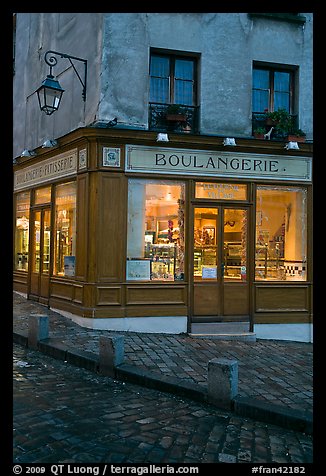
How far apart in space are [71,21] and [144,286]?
→ 264 inches

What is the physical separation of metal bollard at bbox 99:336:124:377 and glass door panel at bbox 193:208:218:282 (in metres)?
3.62

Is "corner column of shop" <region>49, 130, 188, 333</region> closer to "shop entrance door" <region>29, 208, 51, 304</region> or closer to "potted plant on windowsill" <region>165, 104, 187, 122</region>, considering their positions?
"potted plant on windowsill" <region>165, 104, 187, 122</region>

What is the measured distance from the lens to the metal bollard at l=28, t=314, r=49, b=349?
823 centimetres

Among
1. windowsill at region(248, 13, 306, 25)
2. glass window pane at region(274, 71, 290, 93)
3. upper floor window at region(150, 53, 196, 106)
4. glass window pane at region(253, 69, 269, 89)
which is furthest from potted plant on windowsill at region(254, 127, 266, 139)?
windowsill at region(248, 13, 306, 25)

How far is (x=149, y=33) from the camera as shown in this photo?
9859 mm

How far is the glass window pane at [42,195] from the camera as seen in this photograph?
39.5 ft

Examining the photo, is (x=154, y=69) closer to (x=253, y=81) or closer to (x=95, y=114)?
(x=95, y=114)

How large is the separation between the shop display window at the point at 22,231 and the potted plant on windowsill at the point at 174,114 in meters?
5.55

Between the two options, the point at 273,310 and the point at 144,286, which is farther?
the point at 273,310

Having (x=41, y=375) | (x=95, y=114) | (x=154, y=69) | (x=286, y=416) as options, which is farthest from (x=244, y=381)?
(x=154, y=69)

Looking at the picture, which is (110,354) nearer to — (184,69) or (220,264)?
(220,264)

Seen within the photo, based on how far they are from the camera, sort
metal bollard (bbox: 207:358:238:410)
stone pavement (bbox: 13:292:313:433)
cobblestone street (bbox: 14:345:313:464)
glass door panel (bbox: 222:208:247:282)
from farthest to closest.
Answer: glass door panel (bbox: 222:208:247:282), metal bollard (bbox: 207:358:238:410), stone pavement (bbox: 13:292:313:433), cobblestone street (bbox: 14:345:313:464)
